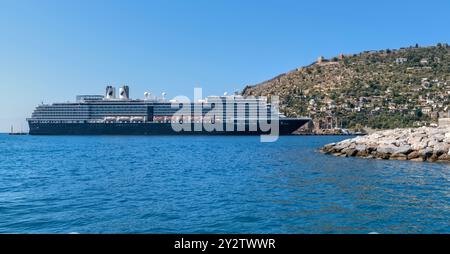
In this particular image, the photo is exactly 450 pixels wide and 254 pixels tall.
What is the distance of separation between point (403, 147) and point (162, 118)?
236 feet

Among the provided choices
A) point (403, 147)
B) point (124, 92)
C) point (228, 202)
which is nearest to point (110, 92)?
point (124, 92)

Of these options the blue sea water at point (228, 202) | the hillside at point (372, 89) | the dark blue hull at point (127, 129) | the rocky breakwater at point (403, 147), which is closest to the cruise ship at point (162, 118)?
the dark blue hull at point (127, 129)

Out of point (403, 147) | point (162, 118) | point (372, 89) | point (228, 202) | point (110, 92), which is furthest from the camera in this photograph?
point (372, 89)

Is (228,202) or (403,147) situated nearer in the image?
(228,202)

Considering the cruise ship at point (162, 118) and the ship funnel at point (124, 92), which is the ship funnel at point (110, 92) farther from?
the cruise ship at point (162, 118)

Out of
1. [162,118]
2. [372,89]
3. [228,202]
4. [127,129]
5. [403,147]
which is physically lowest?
[228,202]

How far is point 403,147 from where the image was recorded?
28.9 metres

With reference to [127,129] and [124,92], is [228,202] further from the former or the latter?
[124,92]

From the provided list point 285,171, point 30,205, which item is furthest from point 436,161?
point 30,205

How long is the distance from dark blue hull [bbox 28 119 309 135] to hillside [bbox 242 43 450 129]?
955 inches

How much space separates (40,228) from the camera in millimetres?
9453

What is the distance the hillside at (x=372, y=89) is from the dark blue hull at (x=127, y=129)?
2425cm

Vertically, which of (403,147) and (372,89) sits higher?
(372,89)

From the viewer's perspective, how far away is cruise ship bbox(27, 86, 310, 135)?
302 ft
